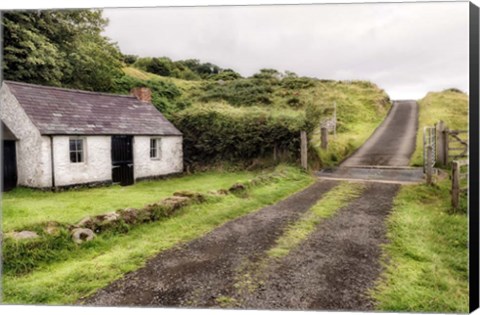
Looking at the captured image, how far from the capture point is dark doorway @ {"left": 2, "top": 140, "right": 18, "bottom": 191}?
1173cm

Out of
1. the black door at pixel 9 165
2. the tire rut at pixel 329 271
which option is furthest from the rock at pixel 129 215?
the black door at pixel 9 165

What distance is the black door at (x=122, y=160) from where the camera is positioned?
45.4 feet

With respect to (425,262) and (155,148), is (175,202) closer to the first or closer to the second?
(425,262)

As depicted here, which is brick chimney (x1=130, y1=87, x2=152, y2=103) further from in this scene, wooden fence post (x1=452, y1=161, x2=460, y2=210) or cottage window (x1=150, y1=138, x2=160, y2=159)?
wooden fence post (x1=452, y1=161, x2=460, y2=210)

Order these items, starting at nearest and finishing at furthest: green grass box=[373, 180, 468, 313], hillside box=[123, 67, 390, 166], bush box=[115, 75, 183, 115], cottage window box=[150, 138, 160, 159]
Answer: green grass box=[373, 180, 468, 313], cottage window box=[150, 138, 160, 159], bush box=[115, 75, 183, 115], hillside box=[123, 67, 390, 166]

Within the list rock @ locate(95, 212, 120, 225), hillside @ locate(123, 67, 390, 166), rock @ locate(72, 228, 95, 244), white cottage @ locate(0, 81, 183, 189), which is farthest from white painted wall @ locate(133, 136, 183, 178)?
rock @ locate(72, 228, 95, 244)

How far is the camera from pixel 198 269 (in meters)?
5.64

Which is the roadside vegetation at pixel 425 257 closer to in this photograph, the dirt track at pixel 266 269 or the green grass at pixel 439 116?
the dirt track at pixel 266 269

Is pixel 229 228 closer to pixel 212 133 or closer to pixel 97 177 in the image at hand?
pixel 97 177

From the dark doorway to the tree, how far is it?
12.8 feet

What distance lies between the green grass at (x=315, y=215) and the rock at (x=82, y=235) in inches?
129

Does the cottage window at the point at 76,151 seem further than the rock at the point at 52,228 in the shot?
Yes

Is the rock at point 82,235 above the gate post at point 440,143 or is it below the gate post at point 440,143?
below

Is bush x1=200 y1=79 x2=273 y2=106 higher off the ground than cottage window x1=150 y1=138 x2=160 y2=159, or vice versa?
bush x1=200 y1=79 x2=273 y2=106
